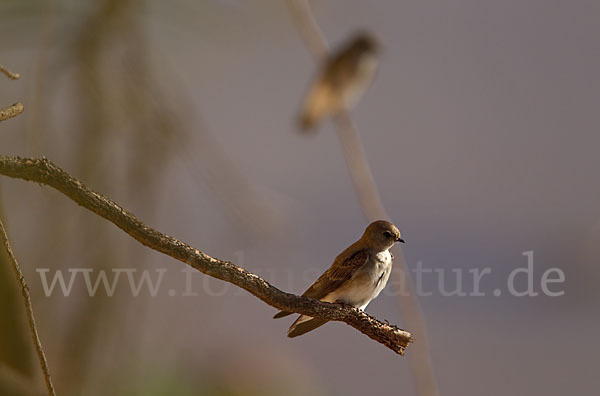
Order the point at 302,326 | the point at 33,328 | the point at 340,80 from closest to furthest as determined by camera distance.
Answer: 1. the point at 33,328
2. the point at 302,326
3. the point at 340,80

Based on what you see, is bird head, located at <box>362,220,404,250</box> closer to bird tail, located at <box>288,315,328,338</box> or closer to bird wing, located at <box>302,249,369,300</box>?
bird wing, located at <box>302,249,369,300</box>

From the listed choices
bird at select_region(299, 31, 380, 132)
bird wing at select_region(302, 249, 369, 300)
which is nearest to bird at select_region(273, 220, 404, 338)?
bird wing at select_region(302, 249, 369, 300)

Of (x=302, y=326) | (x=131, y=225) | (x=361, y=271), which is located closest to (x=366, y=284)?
(x=361, y=271)

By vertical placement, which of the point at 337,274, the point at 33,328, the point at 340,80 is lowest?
the point at 33,328

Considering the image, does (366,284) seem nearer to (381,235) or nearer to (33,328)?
(381,235)

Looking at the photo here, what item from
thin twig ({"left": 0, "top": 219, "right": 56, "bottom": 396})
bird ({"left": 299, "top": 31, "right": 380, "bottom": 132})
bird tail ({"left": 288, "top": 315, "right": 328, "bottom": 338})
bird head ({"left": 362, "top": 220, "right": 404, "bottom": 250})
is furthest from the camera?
bird ({"left": 299, "top": 31, "right": 380, "bottom": 132})

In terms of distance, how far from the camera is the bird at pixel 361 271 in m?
0.98

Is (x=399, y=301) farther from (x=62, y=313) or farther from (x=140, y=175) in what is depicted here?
(x=62, y=313)

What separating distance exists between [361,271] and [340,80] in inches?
20.0

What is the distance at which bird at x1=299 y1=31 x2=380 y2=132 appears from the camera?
131 cm

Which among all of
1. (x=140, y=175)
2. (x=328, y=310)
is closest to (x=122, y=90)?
(x=140, y=175)

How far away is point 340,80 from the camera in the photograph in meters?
1.38

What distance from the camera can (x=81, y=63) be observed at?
1.74 m

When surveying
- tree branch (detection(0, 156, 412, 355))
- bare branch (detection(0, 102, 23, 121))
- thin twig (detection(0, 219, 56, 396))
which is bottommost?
thin twig (detection(0, 219, 56, 396))
